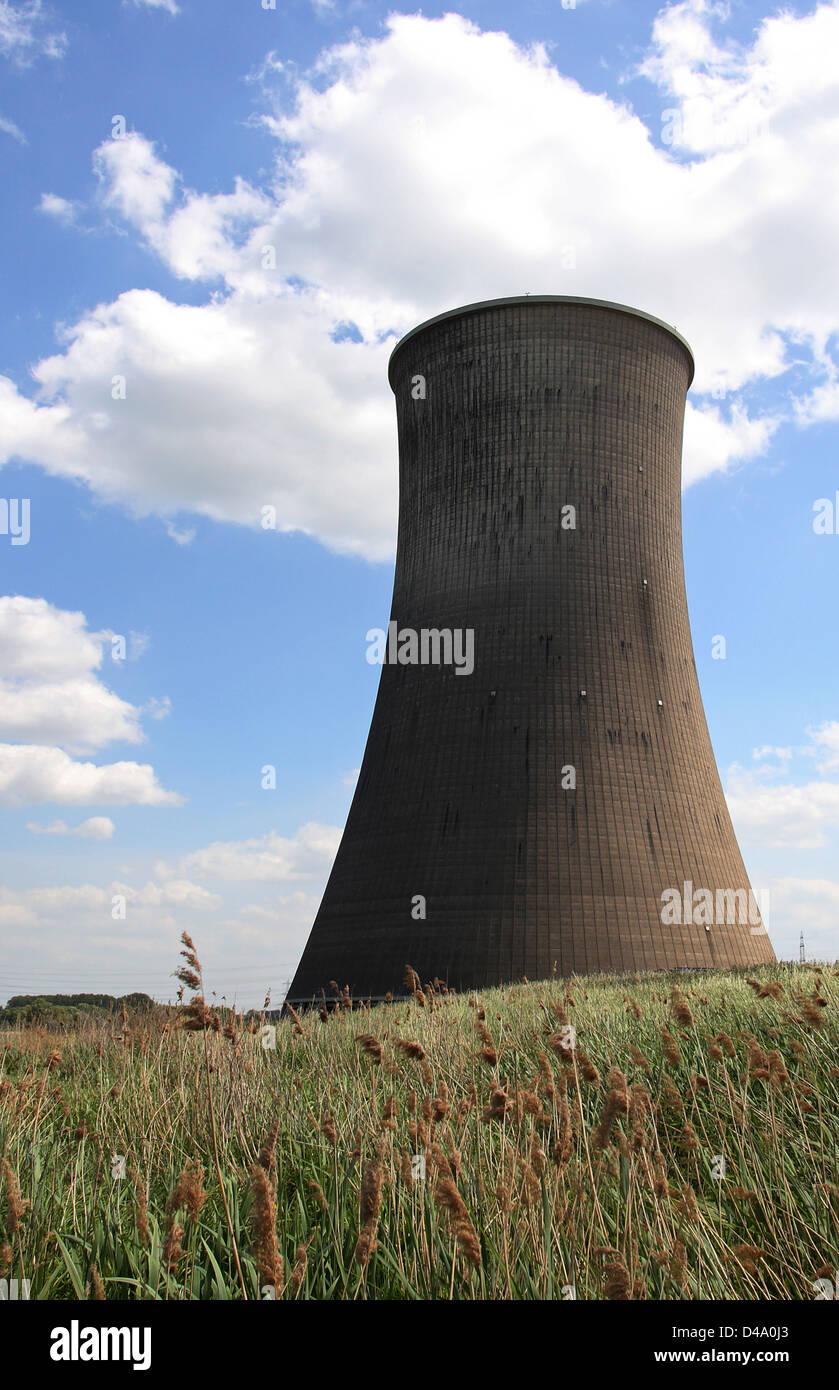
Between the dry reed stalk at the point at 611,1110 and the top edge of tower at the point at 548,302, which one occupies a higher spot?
the top edge of tower at the point at 548,302

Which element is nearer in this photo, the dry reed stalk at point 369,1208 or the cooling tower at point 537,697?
the dry reed stalk at point 369,1208

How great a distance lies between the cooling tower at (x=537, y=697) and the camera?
18.1 meters

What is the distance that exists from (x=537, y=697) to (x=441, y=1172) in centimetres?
1702

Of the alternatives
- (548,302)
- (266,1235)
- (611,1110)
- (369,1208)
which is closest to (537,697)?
(548,302)

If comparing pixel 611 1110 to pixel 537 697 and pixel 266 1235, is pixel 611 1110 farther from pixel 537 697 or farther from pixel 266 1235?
pixel 537 697

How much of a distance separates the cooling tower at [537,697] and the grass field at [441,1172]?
1262cm

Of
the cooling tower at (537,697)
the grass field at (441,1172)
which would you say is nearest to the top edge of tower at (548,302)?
the cooling tower at (537,697)

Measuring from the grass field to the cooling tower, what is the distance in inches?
497

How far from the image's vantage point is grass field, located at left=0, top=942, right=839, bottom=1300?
2209 mm

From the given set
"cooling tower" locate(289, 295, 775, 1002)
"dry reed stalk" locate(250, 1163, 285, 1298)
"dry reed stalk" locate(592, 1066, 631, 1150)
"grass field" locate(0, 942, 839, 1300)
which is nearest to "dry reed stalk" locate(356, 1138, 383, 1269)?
"grass field" locate(0, 942, 839, 1300)

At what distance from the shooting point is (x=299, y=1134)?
151 inches

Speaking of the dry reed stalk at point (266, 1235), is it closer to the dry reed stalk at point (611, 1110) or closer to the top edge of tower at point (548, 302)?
the dry reed stalk at point (611, 1110)
